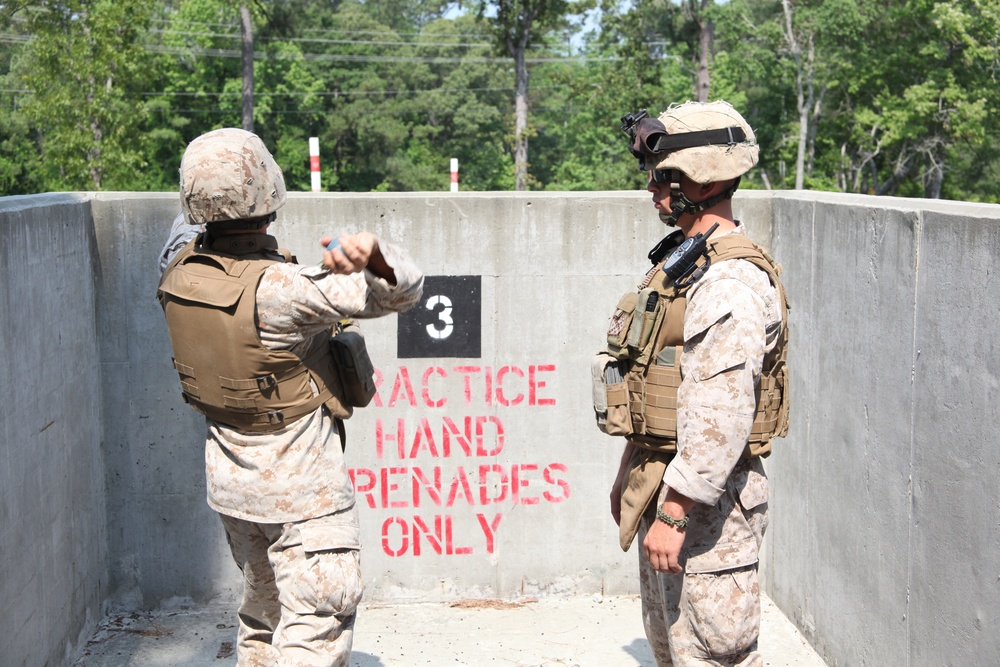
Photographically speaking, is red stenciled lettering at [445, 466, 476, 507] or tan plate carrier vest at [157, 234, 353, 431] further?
red stenciled lettering at [445, 466, 476, 507]

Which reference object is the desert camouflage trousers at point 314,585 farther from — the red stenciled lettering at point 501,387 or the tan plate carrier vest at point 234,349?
the red stenciled lettering at point 501,387

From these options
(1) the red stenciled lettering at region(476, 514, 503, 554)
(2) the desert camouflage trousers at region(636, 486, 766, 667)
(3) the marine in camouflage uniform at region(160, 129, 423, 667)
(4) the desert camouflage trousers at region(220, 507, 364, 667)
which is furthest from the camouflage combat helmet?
(1) the red stenciled lettering at region(476, 514, 503, 554)

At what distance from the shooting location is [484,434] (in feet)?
17.7

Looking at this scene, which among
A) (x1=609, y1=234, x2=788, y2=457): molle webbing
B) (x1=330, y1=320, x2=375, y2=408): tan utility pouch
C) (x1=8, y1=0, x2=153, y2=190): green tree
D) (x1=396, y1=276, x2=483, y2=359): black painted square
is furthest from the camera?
(x1=8, y1=0, x2=153, y2=190): green tree

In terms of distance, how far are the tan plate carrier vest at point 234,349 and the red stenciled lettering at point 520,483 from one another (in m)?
2.15

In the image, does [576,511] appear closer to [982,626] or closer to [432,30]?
[982,626]

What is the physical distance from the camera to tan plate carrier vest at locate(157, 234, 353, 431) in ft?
10.5

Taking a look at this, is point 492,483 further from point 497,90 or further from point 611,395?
point 497,90

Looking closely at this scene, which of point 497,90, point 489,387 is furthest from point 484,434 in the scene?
point 497,90

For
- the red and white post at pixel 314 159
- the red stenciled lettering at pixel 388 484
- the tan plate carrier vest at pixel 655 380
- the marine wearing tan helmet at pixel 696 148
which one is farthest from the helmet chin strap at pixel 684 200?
the red and white post at pixel 314 159

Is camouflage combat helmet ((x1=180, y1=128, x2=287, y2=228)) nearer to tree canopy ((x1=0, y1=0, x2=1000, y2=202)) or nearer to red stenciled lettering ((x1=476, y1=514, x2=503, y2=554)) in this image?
red stenciled lettering ((x1=476, y1=514, x2=503, y2=554))

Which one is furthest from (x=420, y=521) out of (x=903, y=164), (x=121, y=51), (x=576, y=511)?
(x=903, y=164)

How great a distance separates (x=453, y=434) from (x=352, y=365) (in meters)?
2.00

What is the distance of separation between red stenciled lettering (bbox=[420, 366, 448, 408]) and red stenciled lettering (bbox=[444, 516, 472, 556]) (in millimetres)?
572
